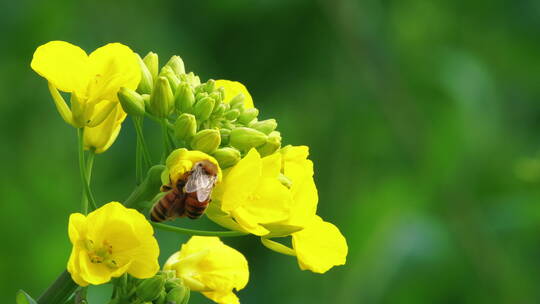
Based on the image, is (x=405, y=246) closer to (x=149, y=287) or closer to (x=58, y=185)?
(x=58, y=185)

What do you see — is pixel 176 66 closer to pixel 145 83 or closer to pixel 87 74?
pixel 145 83

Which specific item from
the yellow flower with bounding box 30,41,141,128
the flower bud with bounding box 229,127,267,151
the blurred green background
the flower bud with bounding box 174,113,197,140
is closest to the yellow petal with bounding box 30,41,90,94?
the yellow flower with bounding box 30,41,141,128

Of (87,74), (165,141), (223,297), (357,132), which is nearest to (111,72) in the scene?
(87,74)

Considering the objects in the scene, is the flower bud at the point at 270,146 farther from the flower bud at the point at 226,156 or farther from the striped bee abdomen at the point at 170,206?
the striped bee abdomen at the point at 170,206

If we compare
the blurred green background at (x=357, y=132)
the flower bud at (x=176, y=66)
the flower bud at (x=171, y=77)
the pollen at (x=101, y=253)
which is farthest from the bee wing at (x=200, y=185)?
the blurred green background at (x=357, y=132)

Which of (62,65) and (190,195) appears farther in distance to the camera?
(62,65)

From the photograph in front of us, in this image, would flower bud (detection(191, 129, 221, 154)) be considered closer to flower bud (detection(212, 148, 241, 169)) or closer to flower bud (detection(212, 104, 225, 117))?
A: flower bud (detection(212, 148, 241, 169))
